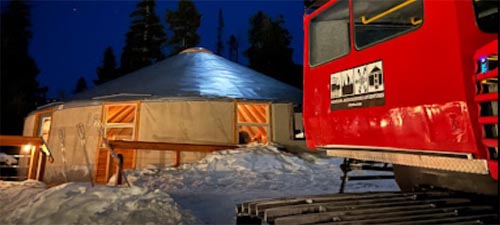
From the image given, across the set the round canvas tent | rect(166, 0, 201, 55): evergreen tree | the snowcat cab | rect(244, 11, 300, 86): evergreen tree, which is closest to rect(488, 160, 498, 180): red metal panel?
the snowcat cab

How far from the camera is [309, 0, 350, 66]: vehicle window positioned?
298 centimetres

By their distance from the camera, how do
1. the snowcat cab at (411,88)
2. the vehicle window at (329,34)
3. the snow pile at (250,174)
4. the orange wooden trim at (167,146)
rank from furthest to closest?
the orange wooden trim at (167,146) < the snow pile at (250,174) < the vehicle window at (329,34) < the snowcat cab at (411,88)

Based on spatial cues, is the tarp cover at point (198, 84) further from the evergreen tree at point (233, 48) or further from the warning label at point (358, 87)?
the evergreen tree at point (233, 48)

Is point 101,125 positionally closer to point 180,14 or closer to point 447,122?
point 447,122

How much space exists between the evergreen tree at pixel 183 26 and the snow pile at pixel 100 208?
27.9 metres

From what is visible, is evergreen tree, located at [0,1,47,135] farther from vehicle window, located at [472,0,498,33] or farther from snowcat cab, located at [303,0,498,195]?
vehicle window, located at [472,0,498,33]

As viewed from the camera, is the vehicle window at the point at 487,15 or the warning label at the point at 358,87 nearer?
the vehicle window at the point at 487,15

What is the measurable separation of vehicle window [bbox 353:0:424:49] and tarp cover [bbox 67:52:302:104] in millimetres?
8590

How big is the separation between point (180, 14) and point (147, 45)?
4.18 metres

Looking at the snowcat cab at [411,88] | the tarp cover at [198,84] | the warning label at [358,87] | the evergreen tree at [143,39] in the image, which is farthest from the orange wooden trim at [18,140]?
the evergreen tree at [143,39]

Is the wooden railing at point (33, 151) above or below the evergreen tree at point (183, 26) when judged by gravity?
below

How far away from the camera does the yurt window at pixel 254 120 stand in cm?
1155

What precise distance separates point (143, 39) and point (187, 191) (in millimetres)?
26404

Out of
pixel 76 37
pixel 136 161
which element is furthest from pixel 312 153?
pixel 76 37
